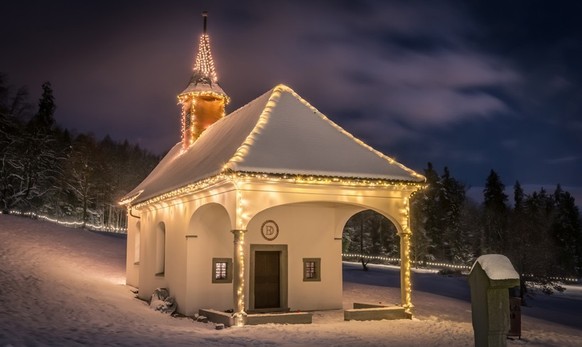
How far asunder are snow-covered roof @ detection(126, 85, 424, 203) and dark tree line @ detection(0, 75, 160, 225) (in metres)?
29.1

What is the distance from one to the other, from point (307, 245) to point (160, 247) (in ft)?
18.7

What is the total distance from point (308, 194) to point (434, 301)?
11282 millimetres

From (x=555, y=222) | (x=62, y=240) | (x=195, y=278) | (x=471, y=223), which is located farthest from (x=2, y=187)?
(x=555, y=222)

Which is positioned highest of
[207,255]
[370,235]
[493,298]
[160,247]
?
[370,235]

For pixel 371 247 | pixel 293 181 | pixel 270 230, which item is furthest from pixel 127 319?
pixel 371 247

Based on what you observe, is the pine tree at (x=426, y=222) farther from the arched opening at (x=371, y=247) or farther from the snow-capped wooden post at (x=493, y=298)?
the snow-capped wooden post at (x=493, y=298)

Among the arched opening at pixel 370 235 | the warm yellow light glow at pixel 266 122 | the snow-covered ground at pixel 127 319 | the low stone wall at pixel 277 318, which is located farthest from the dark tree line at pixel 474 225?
the low stone wall at pixel 277 318

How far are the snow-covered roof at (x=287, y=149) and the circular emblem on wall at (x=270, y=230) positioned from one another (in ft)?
9.72

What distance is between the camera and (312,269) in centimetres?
1983

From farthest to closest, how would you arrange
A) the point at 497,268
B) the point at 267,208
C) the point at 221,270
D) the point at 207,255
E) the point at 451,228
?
the point at 451,228 → the point at 221,270 → the point at 207,255 → the point at 267,208 → the point at 497,268

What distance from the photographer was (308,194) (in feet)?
52.1

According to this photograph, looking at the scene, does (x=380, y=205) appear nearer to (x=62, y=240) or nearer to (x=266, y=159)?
(x=266, y=159)

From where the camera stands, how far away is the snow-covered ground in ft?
39.9

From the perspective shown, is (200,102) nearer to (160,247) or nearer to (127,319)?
(160,247)
